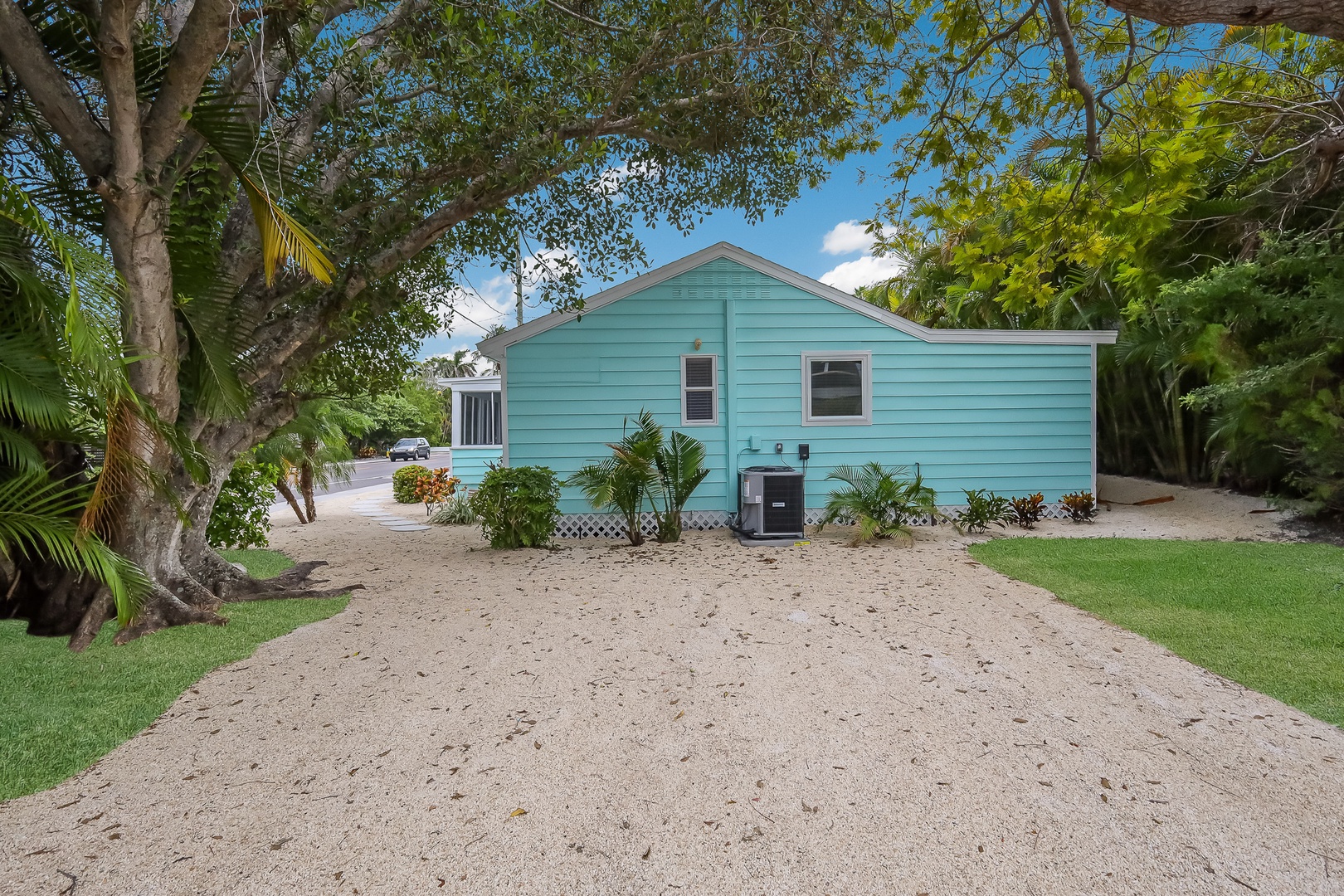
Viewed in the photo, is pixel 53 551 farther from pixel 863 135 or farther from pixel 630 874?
pixel 863 135

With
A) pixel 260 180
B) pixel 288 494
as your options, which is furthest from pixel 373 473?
pixel 260 180

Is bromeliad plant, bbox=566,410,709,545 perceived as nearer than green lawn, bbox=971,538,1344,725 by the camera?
No

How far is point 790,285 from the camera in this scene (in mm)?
9406

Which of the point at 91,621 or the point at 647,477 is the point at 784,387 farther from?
the point at 91,621

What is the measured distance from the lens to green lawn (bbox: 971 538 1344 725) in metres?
3.87

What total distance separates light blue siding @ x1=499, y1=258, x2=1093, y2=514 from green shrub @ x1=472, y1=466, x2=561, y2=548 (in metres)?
0.96

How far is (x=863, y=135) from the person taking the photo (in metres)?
6.62

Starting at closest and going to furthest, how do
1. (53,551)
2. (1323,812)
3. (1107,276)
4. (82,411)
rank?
(1323,812), (53,551), (82,411), (1107,276)

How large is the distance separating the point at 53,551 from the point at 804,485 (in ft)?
25.1

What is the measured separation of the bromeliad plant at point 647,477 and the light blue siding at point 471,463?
5274mm

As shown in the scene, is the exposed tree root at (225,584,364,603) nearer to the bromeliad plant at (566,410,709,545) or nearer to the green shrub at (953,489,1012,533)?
the bromeliad plant at (566,410,709,545)

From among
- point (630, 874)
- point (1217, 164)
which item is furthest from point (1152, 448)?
point (630, 874)

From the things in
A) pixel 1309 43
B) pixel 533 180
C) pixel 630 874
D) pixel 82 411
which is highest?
pixel 1309 43

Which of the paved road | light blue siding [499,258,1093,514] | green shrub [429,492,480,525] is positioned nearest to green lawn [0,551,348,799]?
light blue siding [499,258,1093,514]
